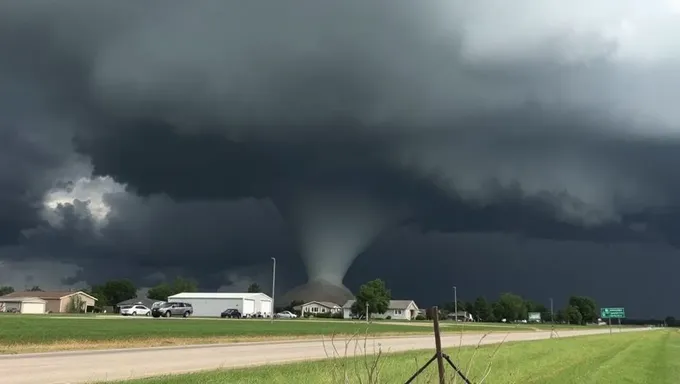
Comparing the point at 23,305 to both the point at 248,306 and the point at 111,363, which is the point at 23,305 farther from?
the point at 111,363

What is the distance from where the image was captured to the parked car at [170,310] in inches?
3177

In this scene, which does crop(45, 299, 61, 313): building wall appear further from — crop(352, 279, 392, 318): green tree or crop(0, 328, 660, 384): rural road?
crop(0, 328, 660, 384): rural road

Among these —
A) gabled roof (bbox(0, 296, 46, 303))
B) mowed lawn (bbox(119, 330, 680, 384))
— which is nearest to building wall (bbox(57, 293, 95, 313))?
gabled roof (bbox(0, 296, 46, 303))

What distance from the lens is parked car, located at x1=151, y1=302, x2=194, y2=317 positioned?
80.7 meters

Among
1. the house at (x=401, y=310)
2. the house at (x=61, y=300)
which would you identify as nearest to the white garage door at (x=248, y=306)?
the house at (x=401, y=310)

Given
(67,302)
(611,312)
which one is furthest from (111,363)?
(67,302)

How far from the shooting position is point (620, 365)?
26.5 meters

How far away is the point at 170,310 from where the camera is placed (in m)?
83.3

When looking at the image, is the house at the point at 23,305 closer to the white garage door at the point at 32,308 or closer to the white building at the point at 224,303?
the white garage door at the point at 32,308

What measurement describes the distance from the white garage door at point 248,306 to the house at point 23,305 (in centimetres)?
5146

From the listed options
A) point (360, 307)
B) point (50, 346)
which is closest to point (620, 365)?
point (50, 346)

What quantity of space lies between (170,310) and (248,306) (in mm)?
63570

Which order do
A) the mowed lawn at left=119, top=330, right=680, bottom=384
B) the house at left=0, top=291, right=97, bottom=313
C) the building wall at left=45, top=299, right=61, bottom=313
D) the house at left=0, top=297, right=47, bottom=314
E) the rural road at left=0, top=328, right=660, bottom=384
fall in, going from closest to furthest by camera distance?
the mowed lawn at left=119, top=330, right=680, bottom=384 < the rural road at left=0, top=328, right=660, bottom=384 < the house at left=0, top=297, right=47, bottom=314 < the building wall at left=45, top=299, right=61, bottom=313 < the house at left=0, top=291, right=97, bottom=313

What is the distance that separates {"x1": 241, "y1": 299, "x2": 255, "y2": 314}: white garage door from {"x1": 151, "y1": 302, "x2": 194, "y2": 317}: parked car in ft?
184
